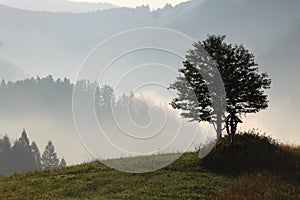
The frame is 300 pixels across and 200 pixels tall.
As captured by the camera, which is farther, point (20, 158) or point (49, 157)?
point (49, 157)

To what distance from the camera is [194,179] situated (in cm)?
2462

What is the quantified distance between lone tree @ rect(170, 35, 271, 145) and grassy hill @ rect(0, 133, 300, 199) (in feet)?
9.04

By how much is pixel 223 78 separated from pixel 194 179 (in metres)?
10.6

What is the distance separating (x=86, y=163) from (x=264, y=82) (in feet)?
50.7

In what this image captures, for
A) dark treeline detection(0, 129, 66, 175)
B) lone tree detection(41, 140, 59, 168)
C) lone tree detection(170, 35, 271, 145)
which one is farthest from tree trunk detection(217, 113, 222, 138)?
lone tree detection(41, 140, 59, 168)

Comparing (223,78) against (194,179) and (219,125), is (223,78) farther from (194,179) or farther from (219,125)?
(194,179)

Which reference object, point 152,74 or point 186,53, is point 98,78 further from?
point 186,53

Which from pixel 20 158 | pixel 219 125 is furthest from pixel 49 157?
pixel 219 125

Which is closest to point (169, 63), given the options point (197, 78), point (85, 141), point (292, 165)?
point (197, 78)

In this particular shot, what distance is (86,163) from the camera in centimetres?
3097

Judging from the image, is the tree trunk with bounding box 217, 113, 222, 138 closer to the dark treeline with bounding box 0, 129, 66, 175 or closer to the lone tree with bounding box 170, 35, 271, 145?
the lone tree with bounding box 170, 35, 271, 145

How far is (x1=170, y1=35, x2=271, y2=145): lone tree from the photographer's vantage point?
32344 mm

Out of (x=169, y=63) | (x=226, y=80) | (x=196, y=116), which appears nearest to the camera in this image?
(x=169, y=63)

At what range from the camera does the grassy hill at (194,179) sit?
2195 cm
